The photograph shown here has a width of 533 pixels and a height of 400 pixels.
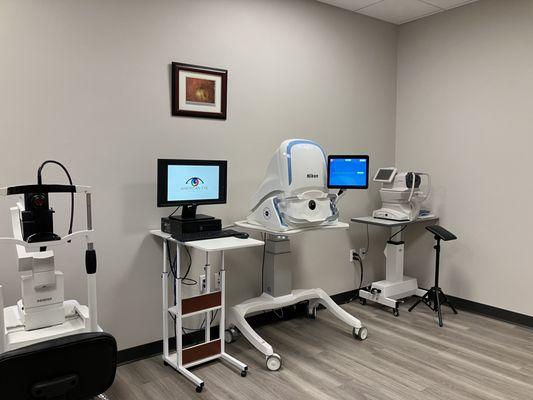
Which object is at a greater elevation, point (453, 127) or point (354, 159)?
point (453, 127)

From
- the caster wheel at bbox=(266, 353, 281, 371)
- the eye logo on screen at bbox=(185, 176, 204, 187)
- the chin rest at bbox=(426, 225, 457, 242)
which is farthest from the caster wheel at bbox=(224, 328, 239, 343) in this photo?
the chin rest at bbox=(426, 225, 457, 242)

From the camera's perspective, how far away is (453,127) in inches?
161

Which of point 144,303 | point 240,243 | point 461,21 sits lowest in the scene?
point 144,303

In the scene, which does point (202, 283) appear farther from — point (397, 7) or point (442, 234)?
point (397, 7)

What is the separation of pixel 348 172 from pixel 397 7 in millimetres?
1646

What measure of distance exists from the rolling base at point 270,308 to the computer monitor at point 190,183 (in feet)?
2.62

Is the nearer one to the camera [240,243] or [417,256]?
[240,243]

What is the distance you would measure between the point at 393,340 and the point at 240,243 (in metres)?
1.56

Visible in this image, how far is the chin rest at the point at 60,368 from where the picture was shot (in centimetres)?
123

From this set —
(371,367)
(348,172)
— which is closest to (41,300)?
(371,367)

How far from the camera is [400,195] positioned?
3.92 meters

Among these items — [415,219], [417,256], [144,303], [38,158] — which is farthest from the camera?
[417,256]

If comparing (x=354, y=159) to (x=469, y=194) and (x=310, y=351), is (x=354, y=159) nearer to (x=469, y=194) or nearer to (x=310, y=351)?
(x=469, y=194)

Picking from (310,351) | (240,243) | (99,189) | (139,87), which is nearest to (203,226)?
(240,243)
